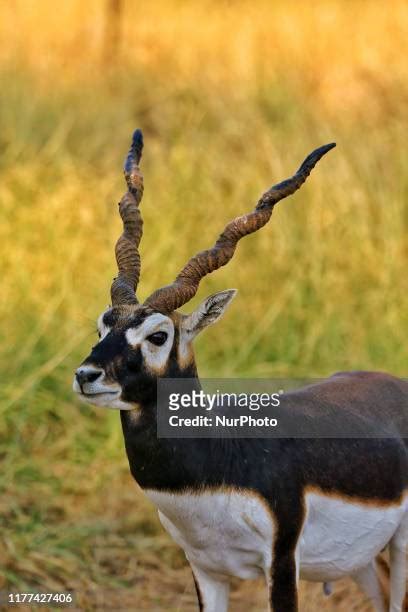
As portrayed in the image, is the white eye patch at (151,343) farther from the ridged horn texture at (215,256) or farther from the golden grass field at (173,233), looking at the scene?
the golden grass field at (173,233)

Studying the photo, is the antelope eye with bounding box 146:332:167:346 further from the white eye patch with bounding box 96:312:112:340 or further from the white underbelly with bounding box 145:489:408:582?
the white underbelly with bounding box 145:489:408:582

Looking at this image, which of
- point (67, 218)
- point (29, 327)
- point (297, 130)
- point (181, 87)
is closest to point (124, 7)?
point (181, 87)

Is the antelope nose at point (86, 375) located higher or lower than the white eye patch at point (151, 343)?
lower

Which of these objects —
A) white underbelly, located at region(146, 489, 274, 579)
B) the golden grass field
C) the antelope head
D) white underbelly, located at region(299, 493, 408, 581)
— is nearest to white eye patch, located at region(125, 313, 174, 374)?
the antelope head

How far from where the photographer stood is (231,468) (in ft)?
13.6

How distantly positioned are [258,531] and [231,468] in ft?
0.76

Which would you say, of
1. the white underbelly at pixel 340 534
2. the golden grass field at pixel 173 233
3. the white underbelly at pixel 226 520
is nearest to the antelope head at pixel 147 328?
the white underbelly at pixel 226 520

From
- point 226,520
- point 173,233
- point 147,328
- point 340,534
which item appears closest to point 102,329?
point 147,328

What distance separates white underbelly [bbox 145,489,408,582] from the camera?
4.10 m

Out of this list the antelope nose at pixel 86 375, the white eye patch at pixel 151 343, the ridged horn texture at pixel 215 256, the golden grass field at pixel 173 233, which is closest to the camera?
the antelope nose at pixel 86 375

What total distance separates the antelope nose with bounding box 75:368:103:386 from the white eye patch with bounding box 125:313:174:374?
186 millimetres

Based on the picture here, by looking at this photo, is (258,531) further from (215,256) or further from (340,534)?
(215,256)

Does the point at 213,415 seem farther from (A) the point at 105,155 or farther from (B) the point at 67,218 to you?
(A) the point at 105,155

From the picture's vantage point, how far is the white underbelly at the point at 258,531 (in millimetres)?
4098
